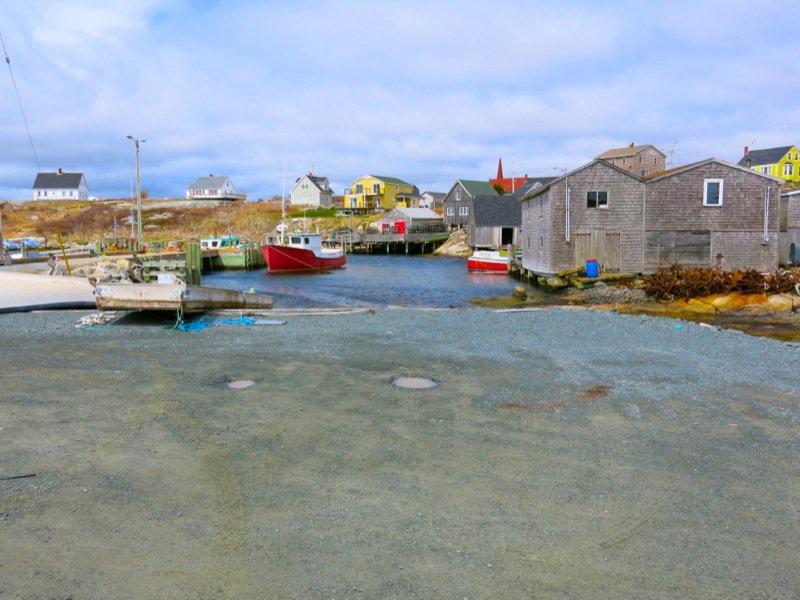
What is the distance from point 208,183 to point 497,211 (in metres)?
85.0

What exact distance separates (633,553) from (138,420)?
580 cm

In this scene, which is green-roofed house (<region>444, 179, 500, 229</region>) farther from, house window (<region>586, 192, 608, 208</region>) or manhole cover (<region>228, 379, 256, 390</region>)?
manhole cover (<region>228, 379, 256, 390</region>)

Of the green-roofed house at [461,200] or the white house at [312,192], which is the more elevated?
the white house at [312,192]

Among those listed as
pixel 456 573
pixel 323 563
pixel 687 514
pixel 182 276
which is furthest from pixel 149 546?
pixel 182 276

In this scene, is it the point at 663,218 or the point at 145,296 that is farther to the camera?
the point at 663,218

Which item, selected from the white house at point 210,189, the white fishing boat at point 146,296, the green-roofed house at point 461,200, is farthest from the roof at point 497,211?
the white house at point 210,189

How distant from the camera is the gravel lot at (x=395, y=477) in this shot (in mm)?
4293

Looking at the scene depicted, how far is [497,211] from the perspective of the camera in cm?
7000

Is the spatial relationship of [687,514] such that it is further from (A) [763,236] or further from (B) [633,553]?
(A) [763,236]

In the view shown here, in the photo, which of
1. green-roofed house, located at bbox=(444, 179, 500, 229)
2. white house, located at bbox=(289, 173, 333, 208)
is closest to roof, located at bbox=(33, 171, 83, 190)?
white house, located at bbox=(289, 173, 333, 208)

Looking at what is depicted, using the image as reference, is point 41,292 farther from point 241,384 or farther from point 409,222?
point 409,222

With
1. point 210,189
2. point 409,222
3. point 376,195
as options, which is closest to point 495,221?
point 409,222

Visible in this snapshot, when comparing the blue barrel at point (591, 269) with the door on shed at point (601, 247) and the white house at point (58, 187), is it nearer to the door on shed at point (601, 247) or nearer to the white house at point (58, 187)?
the door on shed at point (601, 247)

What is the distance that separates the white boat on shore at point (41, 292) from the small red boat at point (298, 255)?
32.5 m
